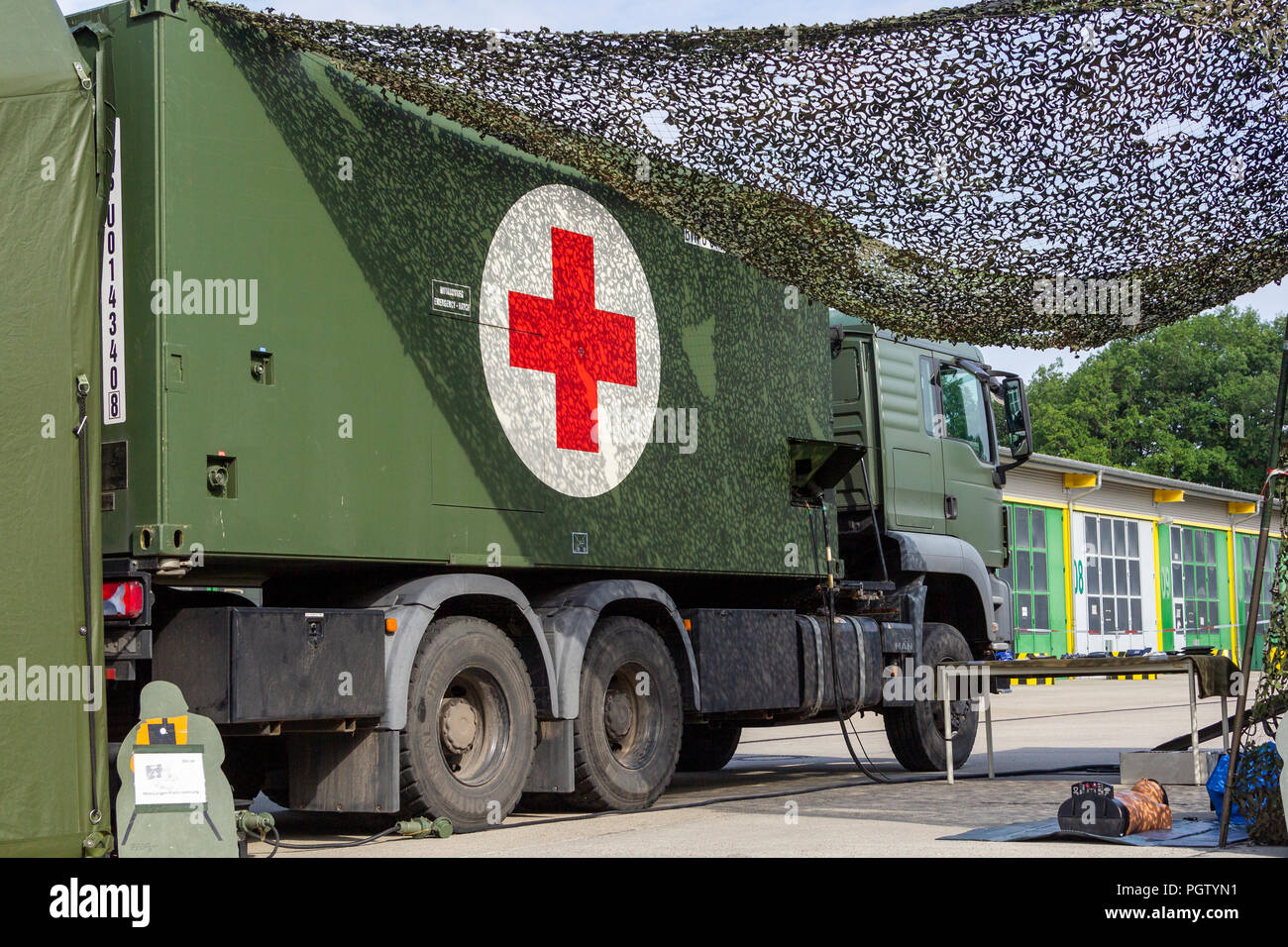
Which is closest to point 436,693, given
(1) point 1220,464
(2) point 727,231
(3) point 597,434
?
(3) point 597,434

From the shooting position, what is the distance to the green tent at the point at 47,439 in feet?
18.4

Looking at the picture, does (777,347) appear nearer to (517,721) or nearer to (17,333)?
(517,721)

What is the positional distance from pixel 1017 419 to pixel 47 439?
9.26 metres

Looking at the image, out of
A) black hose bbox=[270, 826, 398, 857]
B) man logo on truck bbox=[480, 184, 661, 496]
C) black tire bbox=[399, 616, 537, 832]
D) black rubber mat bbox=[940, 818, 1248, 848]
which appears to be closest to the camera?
black rubber mat bbox=[940, 818, 1248, 848]

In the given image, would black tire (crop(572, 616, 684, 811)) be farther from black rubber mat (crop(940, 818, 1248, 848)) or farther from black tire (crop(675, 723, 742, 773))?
black tire (crop(675, 723, 742, 773))

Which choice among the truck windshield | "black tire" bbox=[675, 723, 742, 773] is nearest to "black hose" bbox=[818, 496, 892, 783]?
"black tire" bbox=[675, 723, 742, 773]

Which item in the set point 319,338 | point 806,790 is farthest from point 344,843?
point 806,790

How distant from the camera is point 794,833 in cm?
785

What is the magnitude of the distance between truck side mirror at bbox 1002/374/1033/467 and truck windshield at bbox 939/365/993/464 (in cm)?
22

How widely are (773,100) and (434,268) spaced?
1992 mm

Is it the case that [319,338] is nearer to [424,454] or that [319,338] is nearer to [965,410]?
[424,454]

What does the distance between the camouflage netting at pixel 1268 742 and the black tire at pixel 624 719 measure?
3.58 meters

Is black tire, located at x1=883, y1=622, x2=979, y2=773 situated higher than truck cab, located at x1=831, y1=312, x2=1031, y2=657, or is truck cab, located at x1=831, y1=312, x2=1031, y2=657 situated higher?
truck cab, located at x1=831, y1=312, x2=1031, y2=657

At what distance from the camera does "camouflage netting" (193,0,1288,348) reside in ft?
21.2
